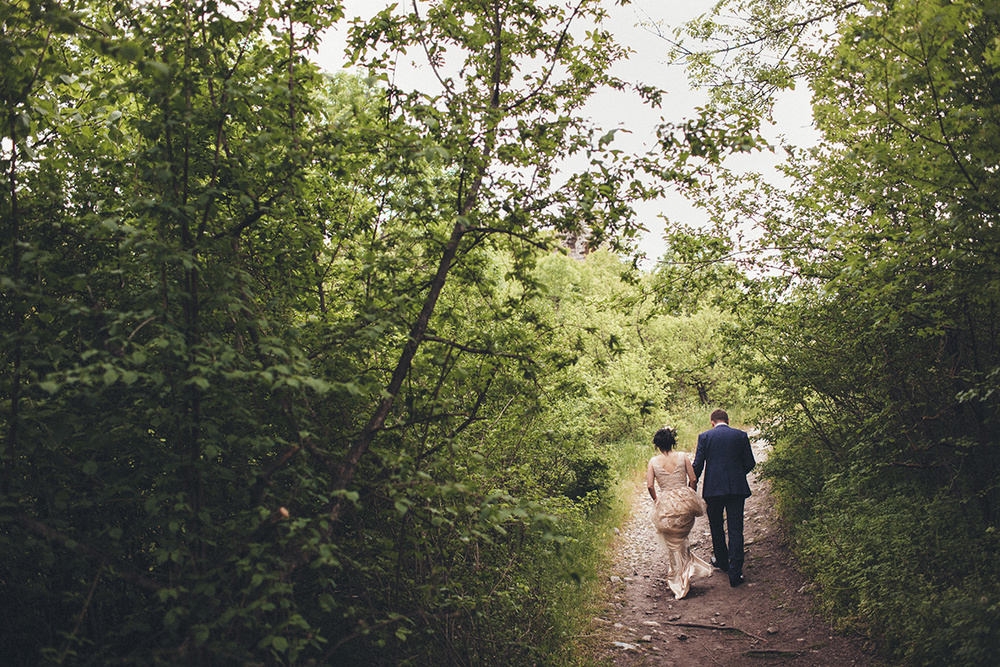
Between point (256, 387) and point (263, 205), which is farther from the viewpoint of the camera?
point (256, 387)

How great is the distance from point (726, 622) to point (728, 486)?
156 centimetres

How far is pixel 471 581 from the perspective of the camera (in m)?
4.46

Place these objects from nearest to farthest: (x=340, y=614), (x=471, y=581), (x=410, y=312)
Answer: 1. (x=410, y=312)
2. (x=340, y=614)
3. (x=471, y=581)

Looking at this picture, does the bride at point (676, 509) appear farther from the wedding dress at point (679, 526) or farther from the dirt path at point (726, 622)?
the dirt path at point (726, 622)

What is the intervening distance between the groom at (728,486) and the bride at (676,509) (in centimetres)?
19

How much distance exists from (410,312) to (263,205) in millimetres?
1033

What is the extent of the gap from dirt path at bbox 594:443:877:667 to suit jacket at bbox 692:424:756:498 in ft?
3.51

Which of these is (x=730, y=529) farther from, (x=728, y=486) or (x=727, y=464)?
(x=727, y=464)

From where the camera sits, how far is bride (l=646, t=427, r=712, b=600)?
7.32m

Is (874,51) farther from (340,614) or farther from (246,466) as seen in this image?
(340,614)

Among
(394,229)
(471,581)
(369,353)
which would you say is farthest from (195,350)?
(471,581)

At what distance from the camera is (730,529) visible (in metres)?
6.97

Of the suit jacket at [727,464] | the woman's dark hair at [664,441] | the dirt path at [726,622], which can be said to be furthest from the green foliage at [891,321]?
the woman's dark hair at [664,441]

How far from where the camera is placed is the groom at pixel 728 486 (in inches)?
272
